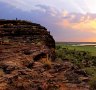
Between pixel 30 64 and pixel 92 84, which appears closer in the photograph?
pixel 30 64

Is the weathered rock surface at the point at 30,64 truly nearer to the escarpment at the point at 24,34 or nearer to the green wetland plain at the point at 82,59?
the escarpment at the point at 24,34

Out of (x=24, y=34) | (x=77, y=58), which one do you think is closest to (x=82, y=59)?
(x=77, y=58)

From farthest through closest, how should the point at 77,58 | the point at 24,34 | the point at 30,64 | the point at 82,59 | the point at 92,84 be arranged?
the point at 82,59
the point at 77,58
the point at 24,34
the point at 92,84
the point at 30,64

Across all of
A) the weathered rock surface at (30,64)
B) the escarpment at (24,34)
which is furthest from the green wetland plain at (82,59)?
the escarpment at (24,34)

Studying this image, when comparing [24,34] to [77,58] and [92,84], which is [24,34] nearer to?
[92,84]

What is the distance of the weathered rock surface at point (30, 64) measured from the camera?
2300cm

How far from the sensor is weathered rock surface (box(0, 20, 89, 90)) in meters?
23.0

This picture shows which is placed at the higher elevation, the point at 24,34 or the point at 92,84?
the point at 24,34

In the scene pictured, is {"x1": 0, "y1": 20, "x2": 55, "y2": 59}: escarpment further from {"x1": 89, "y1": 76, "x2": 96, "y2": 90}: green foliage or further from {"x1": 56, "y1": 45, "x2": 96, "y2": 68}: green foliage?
{"x1": 56, "y1": 45, "x2": 96, "y2": 68}: green foliage

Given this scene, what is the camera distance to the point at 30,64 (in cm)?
2519

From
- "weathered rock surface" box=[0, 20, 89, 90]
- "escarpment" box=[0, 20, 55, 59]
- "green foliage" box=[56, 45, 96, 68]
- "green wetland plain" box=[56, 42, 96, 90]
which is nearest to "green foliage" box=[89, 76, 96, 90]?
"green wetland plain" box=[56, 42, 96, 90]

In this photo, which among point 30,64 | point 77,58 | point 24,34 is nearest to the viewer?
point 30,64

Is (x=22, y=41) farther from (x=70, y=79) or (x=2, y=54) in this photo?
(x=70, y=79)

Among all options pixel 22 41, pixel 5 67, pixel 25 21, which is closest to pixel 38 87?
pixel 5 67
